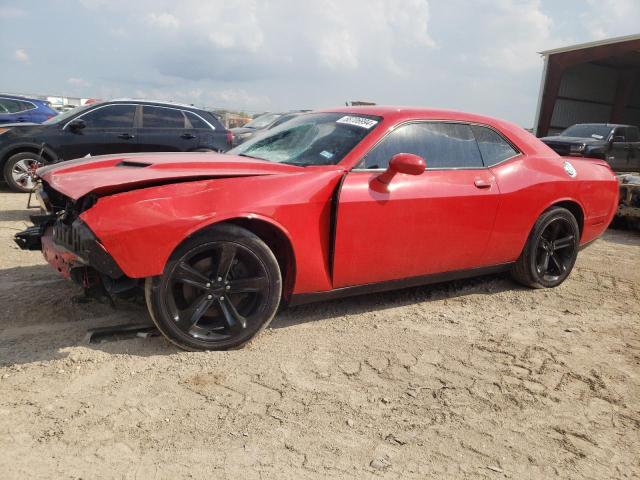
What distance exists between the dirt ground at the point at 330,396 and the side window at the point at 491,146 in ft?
3.88

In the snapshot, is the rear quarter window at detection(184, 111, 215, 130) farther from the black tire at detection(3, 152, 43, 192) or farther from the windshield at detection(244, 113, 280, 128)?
the windshield at detection(244, 113, 280, 128)

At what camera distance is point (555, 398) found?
9.03 feet

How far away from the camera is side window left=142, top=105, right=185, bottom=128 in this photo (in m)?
8.10

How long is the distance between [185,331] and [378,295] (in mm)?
1747

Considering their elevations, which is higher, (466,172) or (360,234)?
(466,172)

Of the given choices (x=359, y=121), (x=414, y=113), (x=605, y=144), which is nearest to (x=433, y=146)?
(x=414, y=113)

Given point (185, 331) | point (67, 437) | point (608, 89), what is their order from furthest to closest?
point (608, 89), point (185, 331), point (67, 437)

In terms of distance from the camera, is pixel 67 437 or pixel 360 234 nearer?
pixel 67 437

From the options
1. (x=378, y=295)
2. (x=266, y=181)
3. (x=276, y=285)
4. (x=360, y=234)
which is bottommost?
(x=378, y=295)

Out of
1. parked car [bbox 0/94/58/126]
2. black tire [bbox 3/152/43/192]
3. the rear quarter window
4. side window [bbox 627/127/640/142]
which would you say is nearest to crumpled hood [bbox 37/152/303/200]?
the rear quarter window

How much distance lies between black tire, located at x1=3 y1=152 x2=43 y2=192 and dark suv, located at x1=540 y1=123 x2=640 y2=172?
10.8 m

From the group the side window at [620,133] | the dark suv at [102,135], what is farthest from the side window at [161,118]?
the side window at [620,133]

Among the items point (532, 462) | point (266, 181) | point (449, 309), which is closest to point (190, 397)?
point (266, 181)

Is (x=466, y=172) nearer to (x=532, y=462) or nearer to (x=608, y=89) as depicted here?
(x=532, y=462)
